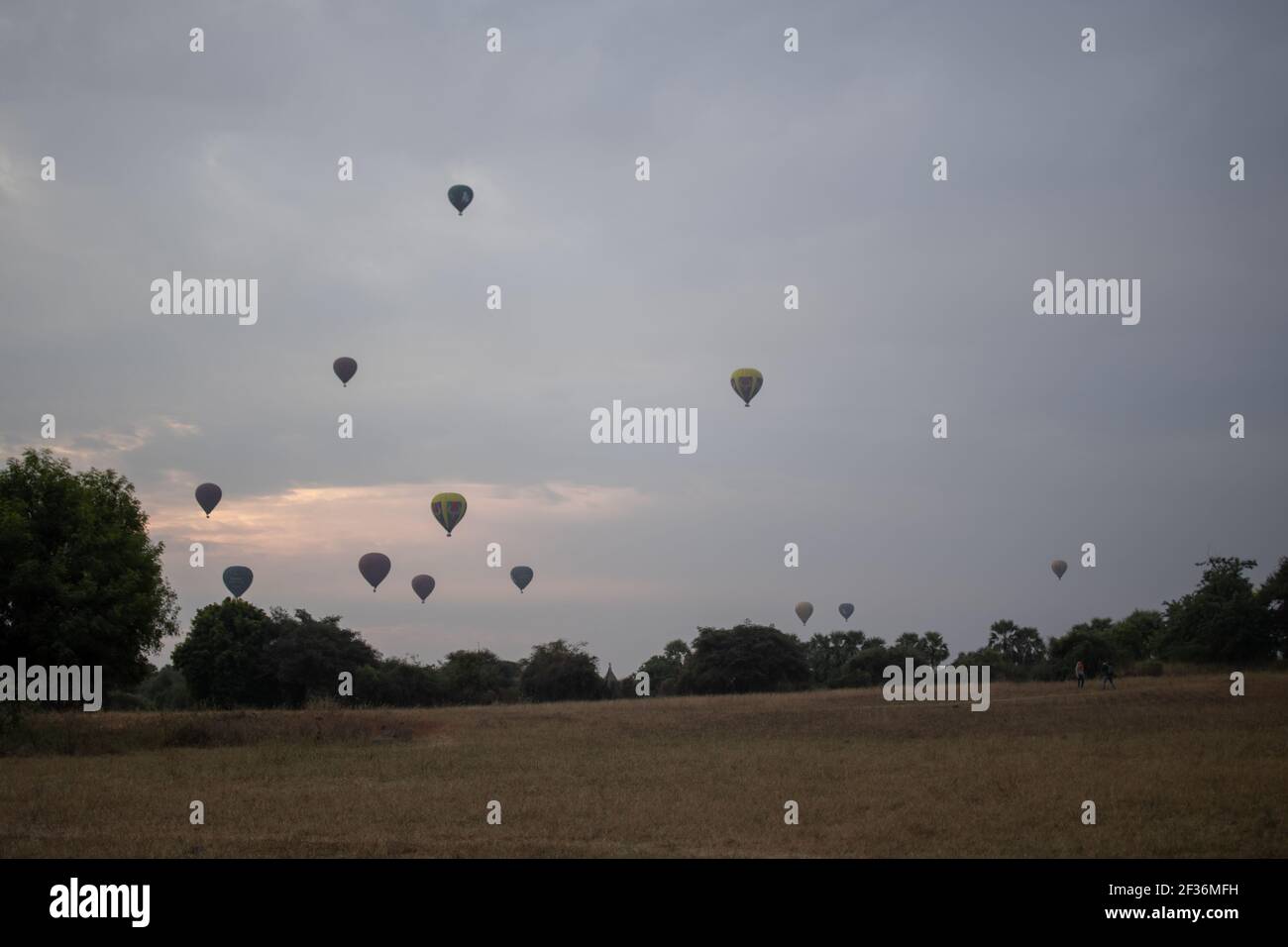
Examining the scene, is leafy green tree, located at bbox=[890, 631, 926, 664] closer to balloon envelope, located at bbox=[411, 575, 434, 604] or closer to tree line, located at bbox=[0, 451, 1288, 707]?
tree line, located at bbox=[0, 451, 1288, 707]

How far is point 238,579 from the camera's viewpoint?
57406mm

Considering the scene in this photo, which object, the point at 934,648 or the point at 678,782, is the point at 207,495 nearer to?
the point at 678,782

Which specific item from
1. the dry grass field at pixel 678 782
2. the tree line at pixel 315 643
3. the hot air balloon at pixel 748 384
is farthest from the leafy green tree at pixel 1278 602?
the hot air balloon at pixel 748 384

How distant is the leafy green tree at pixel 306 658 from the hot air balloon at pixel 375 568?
8383mm

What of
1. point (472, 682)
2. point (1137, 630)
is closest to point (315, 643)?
point (472, 682)

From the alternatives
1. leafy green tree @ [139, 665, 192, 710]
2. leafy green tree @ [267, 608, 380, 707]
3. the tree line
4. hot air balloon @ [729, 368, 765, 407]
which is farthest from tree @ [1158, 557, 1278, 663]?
→ leafy green tree @ [139, 665, 192, 710]

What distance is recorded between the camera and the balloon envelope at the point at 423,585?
62469 millimetres

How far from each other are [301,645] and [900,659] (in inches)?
1896

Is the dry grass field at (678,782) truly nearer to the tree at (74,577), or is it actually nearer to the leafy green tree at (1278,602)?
the tree at (74,577)

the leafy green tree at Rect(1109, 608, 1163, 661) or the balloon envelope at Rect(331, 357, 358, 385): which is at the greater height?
the balloon envelope at Rect(331, 357, 358, 385)

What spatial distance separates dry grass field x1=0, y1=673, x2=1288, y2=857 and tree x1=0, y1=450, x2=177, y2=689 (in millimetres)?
2743

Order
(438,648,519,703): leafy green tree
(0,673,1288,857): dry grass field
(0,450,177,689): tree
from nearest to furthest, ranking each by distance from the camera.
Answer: (0,673,1288,857): dry grass field
(0,450,177,689): tree
(438,648,519,703): leafy green tree

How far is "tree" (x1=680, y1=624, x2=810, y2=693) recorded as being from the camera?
74875 mm
